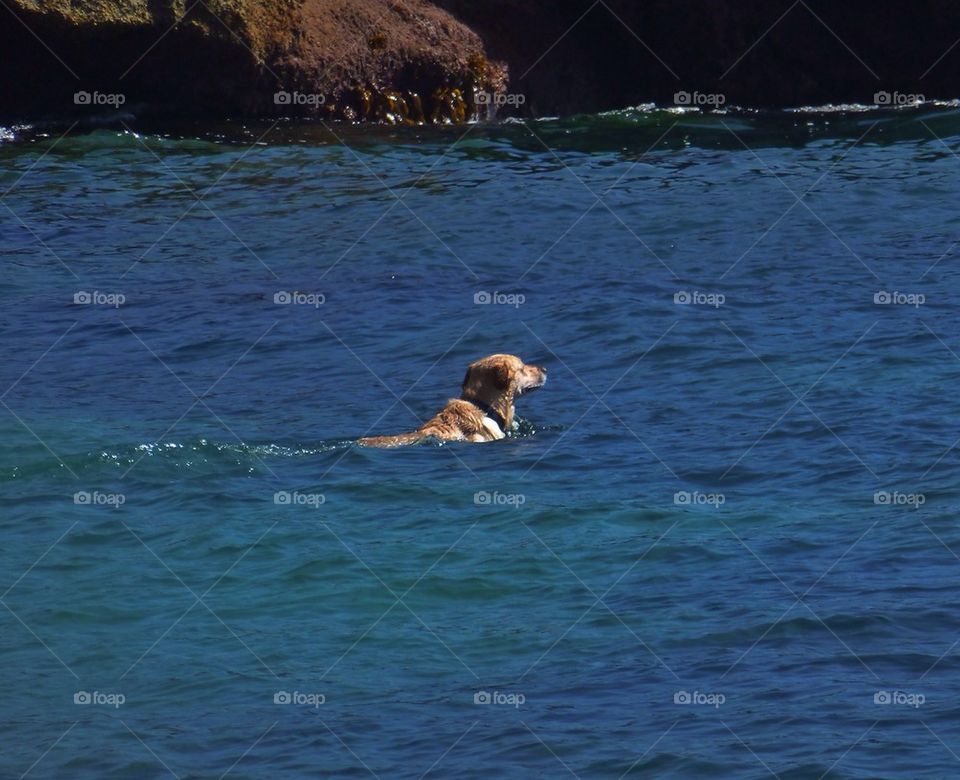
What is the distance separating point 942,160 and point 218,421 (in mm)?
10218

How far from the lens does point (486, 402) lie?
475 inches

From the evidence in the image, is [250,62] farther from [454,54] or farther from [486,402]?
[486,402]

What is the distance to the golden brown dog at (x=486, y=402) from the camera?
464 inches

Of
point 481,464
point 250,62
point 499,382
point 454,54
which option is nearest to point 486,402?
point 499,382

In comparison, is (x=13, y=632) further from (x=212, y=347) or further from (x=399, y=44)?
(x=399, y=44)

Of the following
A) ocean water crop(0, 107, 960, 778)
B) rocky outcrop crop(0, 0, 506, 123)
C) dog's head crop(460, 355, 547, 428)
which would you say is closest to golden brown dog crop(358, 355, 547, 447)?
dog's head crop(460, 355, 547, 428)

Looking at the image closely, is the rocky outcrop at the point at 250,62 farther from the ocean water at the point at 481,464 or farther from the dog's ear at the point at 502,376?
the dog's ear at the point at 502,376

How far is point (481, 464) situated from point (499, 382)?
1171 millimetres

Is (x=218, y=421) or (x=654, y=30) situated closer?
(x=218, y=421)

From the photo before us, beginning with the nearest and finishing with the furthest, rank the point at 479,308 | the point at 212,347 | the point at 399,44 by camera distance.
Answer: the point at 212,347 < the point at 479,308 < the point at 399,44

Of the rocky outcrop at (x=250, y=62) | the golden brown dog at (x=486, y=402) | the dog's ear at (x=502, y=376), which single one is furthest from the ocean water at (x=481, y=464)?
the rocky outcrop at (x=250, y=62)

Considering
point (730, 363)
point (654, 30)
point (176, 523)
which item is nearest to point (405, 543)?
point (176, 523)

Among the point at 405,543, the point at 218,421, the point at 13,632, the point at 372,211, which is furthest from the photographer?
the point at 372,211

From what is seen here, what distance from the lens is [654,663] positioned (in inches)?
306
